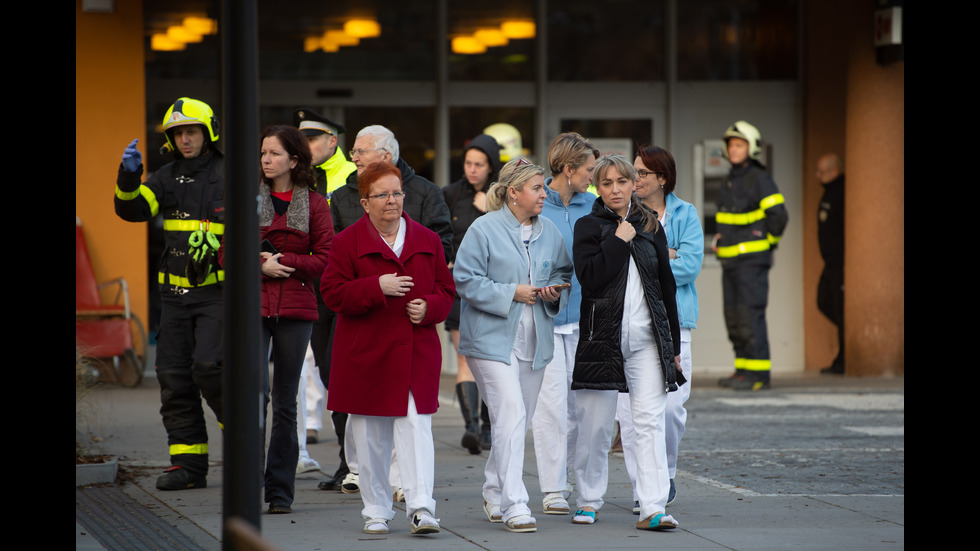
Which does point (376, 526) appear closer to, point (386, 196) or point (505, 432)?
point (505, 432)

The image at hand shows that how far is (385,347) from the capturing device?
20.7 ft

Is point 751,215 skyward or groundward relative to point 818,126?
groundward

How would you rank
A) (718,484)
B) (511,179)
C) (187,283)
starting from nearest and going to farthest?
(511,179) < (187,283) < (718,484)

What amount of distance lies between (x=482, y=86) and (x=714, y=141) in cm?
261

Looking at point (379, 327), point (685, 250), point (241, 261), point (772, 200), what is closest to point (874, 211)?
point (772, 200)

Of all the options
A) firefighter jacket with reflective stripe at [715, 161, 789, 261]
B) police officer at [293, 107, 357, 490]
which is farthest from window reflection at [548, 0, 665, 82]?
police officer at [293, 107, 357, 490]

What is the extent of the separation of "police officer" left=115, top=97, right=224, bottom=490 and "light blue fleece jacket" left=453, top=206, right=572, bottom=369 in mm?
1516

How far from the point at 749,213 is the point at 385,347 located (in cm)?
707

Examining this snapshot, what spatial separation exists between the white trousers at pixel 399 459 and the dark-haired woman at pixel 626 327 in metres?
0.83

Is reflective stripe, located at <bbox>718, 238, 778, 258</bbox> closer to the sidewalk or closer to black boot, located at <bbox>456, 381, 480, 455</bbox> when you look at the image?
the sidewalk

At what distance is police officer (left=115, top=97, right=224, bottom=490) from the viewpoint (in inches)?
288

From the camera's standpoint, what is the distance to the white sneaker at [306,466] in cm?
823
